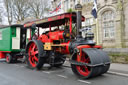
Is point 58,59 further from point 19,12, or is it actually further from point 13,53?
point 19,12

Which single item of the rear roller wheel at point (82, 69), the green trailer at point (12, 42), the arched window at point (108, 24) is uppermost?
the arched window at point (108, 24)

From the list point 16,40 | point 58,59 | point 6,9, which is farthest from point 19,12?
point 58,59

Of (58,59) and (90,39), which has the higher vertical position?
(90,39)

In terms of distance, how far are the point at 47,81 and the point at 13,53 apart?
583cm

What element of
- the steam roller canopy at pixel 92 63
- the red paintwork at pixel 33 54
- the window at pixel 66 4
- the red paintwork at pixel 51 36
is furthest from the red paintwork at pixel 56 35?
the window at pixel 66 4

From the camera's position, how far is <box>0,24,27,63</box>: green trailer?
34.1 ft

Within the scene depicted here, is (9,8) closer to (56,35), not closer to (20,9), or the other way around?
(20,9)

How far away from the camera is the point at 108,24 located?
1529cm

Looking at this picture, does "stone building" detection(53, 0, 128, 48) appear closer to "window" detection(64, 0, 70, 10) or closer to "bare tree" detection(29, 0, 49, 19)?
"window" detection(64, 0, 70, 10)

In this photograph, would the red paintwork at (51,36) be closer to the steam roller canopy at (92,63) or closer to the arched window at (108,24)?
the steam roller canopy at (92,63)

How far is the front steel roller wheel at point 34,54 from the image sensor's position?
730cm

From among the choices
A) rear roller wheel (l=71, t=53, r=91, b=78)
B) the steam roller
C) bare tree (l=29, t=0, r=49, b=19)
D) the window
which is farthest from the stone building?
bare tree (l=29, t=0, r=49, b=19)

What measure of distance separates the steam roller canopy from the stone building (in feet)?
28.6

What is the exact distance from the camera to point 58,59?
8047 millimetres
